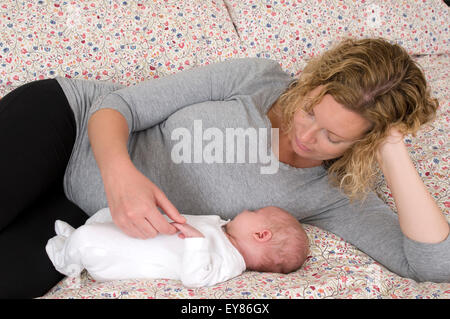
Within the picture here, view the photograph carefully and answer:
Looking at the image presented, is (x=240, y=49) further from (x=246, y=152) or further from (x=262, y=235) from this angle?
(x=262, y=235)

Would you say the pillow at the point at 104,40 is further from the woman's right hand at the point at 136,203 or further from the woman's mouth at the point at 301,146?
the woman's right hand at the point at 136,203

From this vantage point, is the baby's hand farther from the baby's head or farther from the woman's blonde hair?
the woman's blonde hair

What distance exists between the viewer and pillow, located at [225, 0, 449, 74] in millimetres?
2180

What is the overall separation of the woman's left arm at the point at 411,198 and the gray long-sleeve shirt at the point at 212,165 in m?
0.11

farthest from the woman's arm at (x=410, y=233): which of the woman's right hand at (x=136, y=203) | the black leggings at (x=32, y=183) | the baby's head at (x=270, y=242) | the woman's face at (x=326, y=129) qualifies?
the black leggings at (x=32, y=183)

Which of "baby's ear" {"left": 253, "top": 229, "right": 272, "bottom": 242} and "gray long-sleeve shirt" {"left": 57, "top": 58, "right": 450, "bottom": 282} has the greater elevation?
"gray long-sleeve shirt" {"left": 57, "top": 58, "right": 450, "bottom": 282}

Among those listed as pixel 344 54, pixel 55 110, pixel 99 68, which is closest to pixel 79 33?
pixel 99 68

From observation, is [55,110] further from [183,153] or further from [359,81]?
[359,81]

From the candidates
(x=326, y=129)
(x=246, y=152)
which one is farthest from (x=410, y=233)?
(x=246, y=152)

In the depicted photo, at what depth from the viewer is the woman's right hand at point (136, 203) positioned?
1.01 m

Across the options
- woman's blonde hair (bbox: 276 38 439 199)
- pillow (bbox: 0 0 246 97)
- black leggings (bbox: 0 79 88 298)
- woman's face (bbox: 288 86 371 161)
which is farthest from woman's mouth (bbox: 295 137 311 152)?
pillow (bbox: 0 0 246 97)

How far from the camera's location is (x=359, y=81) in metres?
1.20

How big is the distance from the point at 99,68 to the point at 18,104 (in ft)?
2.02

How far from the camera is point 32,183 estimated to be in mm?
1245
